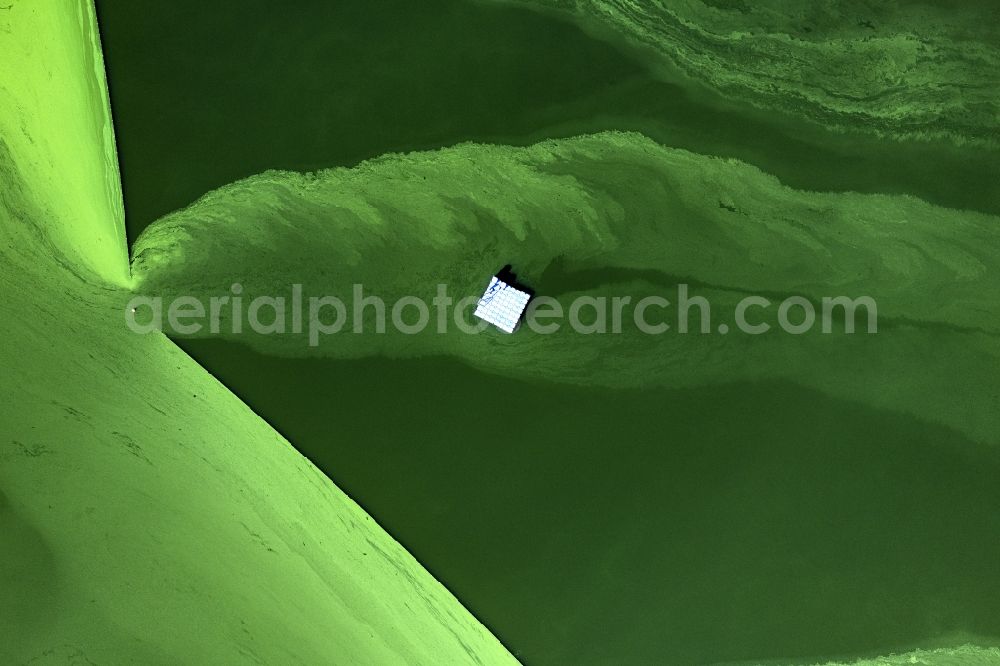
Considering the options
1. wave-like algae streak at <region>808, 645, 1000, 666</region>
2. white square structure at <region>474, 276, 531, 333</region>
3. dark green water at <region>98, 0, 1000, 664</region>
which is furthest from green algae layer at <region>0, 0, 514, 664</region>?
wave-like algae streak at <region>808, 645, 1000, 666</region>

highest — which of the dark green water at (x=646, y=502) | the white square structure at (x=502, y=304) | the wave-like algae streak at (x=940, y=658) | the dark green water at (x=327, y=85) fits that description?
the dark green water at (x=327, y=85)

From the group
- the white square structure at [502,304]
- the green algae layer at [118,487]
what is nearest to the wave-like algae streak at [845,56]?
the white square structure at [502,304]

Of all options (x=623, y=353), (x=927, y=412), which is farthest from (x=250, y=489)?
(x=927, y=412)

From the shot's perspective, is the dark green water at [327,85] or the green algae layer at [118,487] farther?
the dark green water at [327,85]

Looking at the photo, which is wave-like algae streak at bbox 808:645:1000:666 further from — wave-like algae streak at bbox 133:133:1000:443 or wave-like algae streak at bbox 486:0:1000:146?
wave-like algae streak at bbox 486:0:1000:146

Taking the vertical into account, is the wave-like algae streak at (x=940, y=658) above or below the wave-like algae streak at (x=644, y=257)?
below

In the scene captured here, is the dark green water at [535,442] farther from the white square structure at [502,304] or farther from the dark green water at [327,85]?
the white square structure at [502,304]

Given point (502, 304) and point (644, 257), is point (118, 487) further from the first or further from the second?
point (644, 257)

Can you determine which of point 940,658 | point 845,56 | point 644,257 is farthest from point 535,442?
point 845,56
